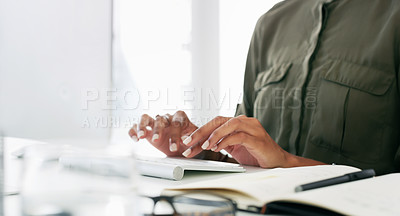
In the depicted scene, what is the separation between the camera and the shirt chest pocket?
1119 mm

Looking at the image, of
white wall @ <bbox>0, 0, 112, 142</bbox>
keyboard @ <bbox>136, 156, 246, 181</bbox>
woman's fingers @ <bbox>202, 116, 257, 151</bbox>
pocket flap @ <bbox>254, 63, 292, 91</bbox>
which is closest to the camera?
keyboard @ <bbox>136, 156, 246, 181</bbox>

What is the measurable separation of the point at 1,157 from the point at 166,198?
20 centimetres

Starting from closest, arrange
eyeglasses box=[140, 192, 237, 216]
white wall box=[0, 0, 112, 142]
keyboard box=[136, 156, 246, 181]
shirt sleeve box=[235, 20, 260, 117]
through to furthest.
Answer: eyeglasses box=[140, 192, 237, 216] < keyboard box=[136, 156, 246, 181] < shirt sleeve box=[235, 20, 260, 117] < white wall box=[0, 0, 112, 142]

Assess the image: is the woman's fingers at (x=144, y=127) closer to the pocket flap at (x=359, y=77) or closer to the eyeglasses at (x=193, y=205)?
the eyeglasses at (x=193, y=205)

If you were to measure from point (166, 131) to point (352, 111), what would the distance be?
1.87 feet

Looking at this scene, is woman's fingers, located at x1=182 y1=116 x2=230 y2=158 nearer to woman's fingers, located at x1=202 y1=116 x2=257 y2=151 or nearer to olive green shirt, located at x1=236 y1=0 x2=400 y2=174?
woman's fingers, located at x1=202 y1=116 x2=257 y2=151

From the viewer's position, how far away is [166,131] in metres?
0.99

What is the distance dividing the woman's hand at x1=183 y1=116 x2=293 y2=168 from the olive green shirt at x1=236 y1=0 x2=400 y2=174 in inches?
13.2

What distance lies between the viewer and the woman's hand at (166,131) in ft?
3.15

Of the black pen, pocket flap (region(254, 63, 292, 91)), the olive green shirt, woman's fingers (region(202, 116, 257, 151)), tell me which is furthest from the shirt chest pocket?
the black pen

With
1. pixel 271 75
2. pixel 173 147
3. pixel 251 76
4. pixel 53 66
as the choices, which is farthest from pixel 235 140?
pixel 53 66

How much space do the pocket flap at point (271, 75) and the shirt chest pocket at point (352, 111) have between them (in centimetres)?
16

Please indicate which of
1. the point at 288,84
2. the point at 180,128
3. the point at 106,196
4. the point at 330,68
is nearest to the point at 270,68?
the point at 288,84

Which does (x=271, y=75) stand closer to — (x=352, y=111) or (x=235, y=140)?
(x=352, y=111)
